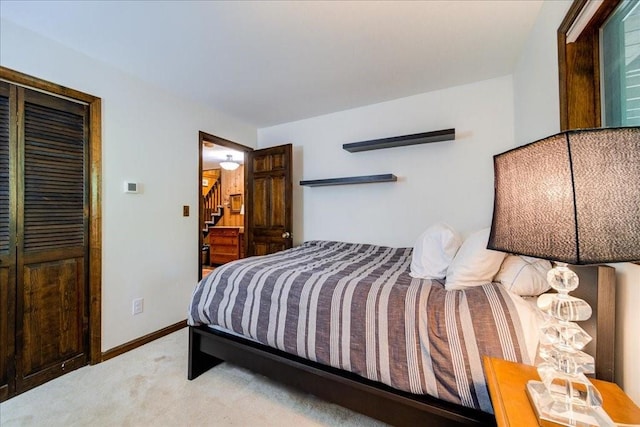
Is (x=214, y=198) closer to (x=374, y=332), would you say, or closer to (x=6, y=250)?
(x=6, y=250)

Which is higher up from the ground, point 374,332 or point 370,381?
point 374,332

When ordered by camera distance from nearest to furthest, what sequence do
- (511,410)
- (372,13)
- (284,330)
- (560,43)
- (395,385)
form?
(511,410) < (395,385) < (560,43) < (284,330) < (372,13)

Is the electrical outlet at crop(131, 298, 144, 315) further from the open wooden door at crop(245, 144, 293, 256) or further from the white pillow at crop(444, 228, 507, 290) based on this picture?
the white pillow at crop(444, 228, 507, 290)

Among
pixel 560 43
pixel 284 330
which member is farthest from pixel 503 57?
pixel 284 330

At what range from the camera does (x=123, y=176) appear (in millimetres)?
2268

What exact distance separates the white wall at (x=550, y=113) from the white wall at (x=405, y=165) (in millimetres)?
321

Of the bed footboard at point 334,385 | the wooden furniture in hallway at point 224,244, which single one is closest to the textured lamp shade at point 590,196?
the bed footboard at point 334,385

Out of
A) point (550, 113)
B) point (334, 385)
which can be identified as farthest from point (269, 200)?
point (550, 113)

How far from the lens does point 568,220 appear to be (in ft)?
1.91

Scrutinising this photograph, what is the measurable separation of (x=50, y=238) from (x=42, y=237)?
4 cm

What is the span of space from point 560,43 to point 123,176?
3.11 metres

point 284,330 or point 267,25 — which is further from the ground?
point 267,25

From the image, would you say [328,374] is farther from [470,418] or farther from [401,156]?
[401,156]

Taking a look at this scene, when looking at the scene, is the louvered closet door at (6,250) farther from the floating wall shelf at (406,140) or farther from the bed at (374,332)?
the floating wall shelf at (406,140)
